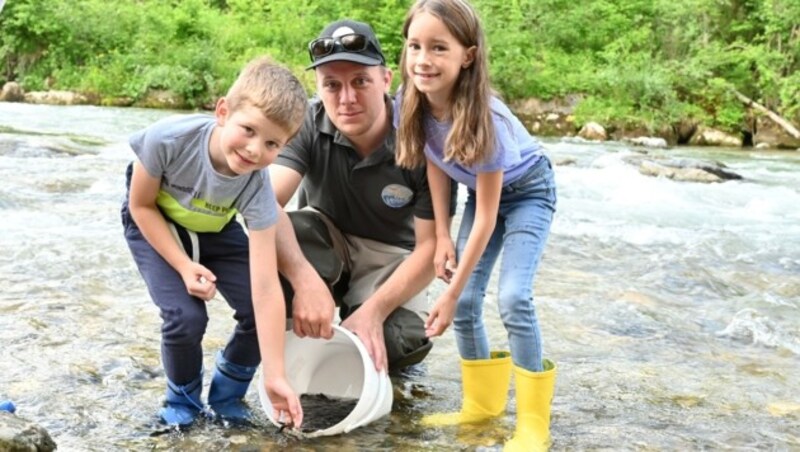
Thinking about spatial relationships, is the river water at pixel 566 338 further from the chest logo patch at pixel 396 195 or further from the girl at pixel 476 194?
the chest logo patch at pixel 396 195

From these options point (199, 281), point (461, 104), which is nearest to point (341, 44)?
point (461, 104)

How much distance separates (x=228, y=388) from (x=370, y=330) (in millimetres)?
469

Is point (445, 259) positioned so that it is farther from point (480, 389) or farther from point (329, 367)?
point (329, 367)

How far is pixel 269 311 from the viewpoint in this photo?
2.30 meters

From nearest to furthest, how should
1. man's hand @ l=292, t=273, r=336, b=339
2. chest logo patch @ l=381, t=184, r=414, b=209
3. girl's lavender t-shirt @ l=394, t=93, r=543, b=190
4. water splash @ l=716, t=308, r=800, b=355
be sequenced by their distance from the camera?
1. girl's lavender t-shirt @ l=394, t=93, r=543, b=190
2. man's hand @ l=292, t=273, r=336, b=339
3. chest logo patch @ l=381, t=184, r=414, b=209
4. water splash @ l=716, t=308, r=800, b=355

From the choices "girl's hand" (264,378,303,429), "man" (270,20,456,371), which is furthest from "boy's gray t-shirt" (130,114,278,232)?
"girl's hand" (264,378,303,429)

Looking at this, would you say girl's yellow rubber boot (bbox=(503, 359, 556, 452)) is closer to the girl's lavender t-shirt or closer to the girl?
the girl

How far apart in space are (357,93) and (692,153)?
13.0m

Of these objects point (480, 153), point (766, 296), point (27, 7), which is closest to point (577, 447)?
point (480, 153)

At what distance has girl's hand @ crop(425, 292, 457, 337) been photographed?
253 cm

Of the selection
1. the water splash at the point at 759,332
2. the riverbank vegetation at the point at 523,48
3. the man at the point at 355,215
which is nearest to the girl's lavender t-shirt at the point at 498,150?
the man at the point at 355,215

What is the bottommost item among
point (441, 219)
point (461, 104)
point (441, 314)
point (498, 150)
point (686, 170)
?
point (686, 170)

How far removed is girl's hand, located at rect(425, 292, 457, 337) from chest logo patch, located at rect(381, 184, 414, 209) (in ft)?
1.58

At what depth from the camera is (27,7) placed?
23078mm
